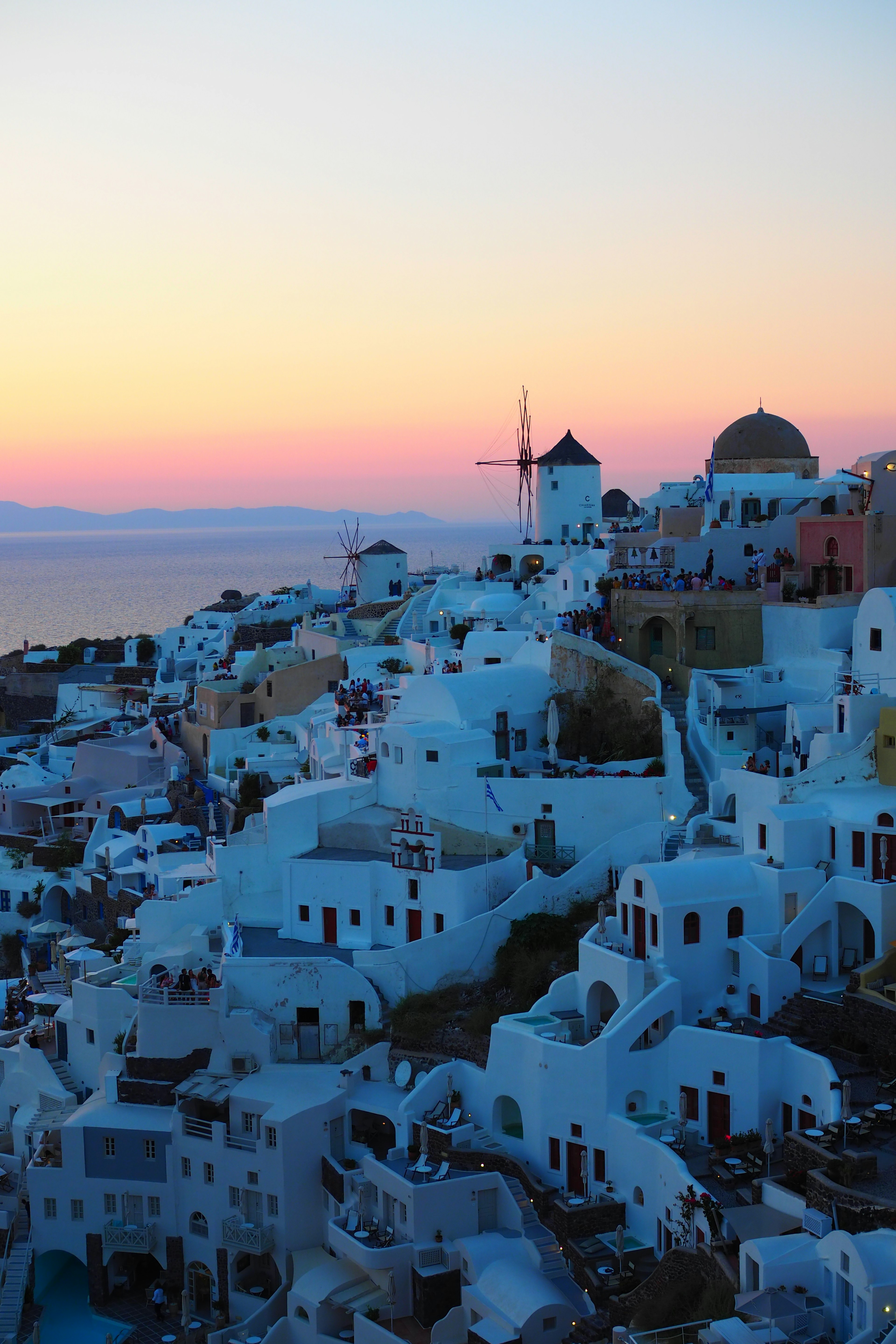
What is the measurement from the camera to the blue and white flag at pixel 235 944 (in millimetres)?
29938

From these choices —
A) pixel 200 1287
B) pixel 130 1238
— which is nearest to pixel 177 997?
pixel 130 1238

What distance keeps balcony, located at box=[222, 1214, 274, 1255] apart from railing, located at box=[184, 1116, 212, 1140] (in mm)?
1578

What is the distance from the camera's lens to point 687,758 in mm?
32594

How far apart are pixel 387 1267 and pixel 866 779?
40.7 feet

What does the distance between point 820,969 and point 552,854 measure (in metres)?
6.49

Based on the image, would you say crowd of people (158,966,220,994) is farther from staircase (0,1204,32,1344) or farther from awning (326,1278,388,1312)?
awning (326,1278,388,1312)

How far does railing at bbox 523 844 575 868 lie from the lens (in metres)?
31.0

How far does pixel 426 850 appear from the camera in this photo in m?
30.3

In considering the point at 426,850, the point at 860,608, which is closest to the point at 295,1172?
the point at 426,850

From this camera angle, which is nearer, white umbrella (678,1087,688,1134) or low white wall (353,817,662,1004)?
white umbrella (678,1087,688,1134)

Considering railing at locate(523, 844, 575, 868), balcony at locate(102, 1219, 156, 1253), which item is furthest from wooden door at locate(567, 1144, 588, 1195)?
balcony at locate(102, 1219, 156, 1253)

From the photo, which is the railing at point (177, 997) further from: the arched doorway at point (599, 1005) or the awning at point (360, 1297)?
the arched doorway at point (599, 1005)

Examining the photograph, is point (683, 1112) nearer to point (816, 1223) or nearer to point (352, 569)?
point (816, 1223)

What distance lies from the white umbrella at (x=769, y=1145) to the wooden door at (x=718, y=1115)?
92 cm
